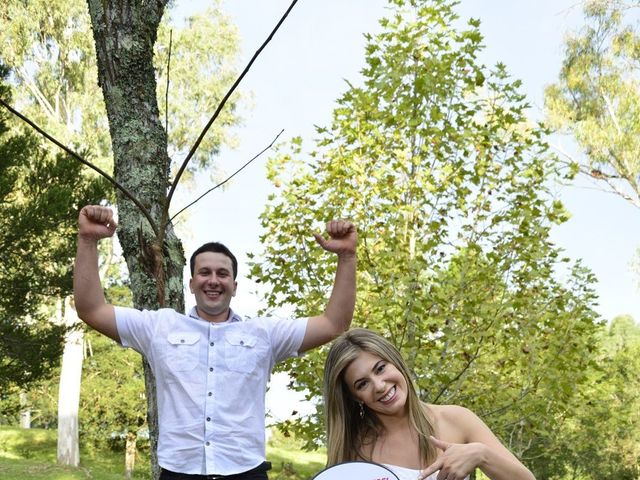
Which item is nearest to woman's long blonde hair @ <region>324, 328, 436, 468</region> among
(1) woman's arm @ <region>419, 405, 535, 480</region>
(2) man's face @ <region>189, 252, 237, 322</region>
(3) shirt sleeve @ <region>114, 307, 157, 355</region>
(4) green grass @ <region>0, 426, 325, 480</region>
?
(1) woman's arm @ <region>419, 405, 535, 480</region>

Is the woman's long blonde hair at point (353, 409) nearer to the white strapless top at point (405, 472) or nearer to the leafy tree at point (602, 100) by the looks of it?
the white strapless top at point (405, 472)

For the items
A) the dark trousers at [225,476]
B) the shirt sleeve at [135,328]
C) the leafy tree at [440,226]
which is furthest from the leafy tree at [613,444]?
the shirt sleeve at [135,328]

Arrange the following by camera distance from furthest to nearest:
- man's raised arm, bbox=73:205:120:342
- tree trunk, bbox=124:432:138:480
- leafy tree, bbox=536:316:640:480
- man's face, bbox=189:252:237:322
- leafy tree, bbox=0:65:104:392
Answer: tree trunk, bbox=124:432:138:480 → leafy tree, bbox=536:316:640:480 → leafy tree, bbox=0:65:104:392 → man's face, bbox=189:252:237:322 → man's raised arm, bbox=73:205:120:342

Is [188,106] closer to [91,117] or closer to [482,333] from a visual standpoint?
[91,117]

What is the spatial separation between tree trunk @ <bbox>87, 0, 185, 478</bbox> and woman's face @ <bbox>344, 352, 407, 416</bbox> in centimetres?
126

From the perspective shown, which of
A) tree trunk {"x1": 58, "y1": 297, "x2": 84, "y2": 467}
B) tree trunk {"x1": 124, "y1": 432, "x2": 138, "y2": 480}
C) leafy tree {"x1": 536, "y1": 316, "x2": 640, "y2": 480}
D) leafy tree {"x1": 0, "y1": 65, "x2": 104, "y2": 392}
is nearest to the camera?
leafy tree {"x1": 0, "y1": 65, "x2": 104, "y2": 392}

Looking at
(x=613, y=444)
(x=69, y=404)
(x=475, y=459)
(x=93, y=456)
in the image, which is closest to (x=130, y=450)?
(x=69, y=404)

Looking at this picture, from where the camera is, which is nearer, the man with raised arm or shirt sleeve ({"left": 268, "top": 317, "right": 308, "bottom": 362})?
the man with raised arm

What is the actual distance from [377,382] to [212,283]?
747mm

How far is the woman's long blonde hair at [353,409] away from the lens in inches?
86.7

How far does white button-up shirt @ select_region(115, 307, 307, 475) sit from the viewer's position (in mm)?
2543

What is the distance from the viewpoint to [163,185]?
3.43m

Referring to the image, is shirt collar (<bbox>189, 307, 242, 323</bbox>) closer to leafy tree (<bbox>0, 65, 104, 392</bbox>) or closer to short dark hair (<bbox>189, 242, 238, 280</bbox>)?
short dark hair (<bbox>189, 242, 238, 280</bbox>)

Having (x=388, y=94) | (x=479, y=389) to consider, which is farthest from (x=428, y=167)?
(x=479, y=389)
